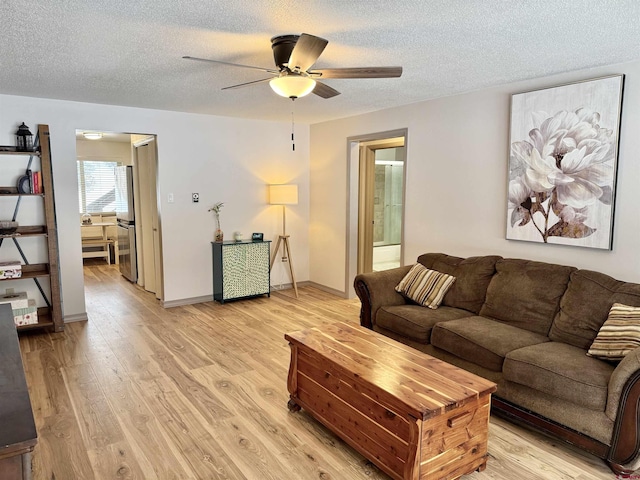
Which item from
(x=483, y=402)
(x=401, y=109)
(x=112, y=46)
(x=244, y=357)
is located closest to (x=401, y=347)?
(x=483, y=402)

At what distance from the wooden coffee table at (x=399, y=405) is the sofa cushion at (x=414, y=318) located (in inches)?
27.7

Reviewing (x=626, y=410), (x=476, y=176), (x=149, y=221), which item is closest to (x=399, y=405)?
(x=626, y=410)

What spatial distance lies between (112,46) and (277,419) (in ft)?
8.46

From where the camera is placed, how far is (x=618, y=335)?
2.54 meters

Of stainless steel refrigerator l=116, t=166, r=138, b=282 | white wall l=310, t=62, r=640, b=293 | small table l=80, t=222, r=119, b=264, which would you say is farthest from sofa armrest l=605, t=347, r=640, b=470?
small table l=80, t=222, r=119, b=264

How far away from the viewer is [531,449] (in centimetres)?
252

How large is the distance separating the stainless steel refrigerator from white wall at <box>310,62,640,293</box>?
3370 millimetres

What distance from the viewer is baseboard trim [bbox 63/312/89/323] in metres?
4.72

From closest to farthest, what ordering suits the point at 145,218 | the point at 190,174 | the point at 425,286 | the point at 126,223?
the point at 425,286
the point at 190,174
the point at 145,218
the point at 126,223

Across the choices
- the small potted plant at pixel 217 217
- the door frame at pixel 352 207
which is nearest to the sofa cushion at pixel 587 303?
the door frame at pixel 352 207

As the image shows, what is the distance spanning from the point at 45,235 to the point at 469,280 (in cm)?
398

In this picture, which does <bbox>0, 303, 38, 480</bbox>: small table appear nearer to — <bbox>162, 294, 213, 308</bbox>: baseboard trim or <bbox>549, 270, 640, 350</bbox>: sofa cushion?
<bbox>549, 270, 640, 350</bbox>: sofa cushion

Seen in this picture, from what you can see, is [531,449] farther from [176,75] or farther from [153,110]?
[153,110]

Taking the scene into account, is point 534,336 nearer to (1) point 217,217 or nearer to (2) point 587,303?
(2) point 587,303
